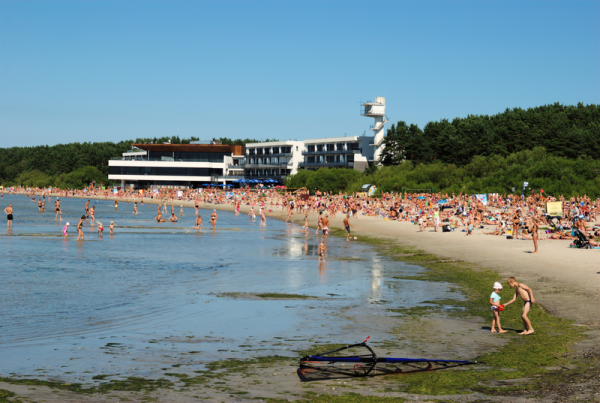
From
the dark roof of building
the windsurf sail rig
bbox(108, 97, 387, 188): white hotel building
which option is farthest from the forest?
the windsurf sail rig

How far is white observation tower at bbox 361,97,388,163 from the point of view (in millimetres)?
110125

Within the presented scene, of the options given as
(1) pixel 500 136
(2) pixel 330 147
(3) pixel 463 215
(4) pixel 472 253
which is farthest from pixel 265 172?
(4) pixel 472 253

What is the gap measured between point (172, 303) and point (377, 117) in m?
101

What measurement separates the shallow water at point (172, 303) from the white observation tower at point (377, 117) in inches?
3160

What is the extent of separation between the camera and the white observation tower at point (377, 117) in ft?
361

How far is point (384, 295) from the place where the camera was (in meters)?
17.1

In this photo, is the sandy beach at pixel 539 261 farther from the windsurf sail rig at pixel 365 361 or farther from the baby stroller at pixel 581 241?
the windsurf sail rig at pixel 365 361

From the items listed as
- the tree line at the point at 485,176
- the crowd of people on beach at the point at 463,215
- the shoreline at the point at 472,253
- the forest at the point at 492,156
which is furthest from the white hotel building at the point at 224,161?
the shoreline at the point at 472,253

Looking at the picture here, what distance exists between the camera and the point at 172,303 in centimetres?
1616

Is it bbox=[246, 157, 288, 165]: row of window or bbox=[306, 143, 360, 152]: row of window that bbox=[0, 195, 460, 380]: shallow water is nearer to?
bbox=[306, 143, 360, 152]: row of window

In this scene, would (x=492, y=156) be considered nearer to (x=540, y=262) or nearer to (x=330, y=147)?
(x=330, y=147)

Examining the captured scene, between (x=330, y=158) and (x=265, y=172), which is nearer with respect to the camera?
(x=330, y=158)

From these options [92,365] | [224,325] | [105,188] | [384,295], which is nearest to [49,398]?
[92,365]

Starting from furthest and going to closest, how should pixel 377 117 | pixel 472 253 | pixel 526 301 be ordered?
pixel 377 117, pixel 472 253, pixel 526 301
